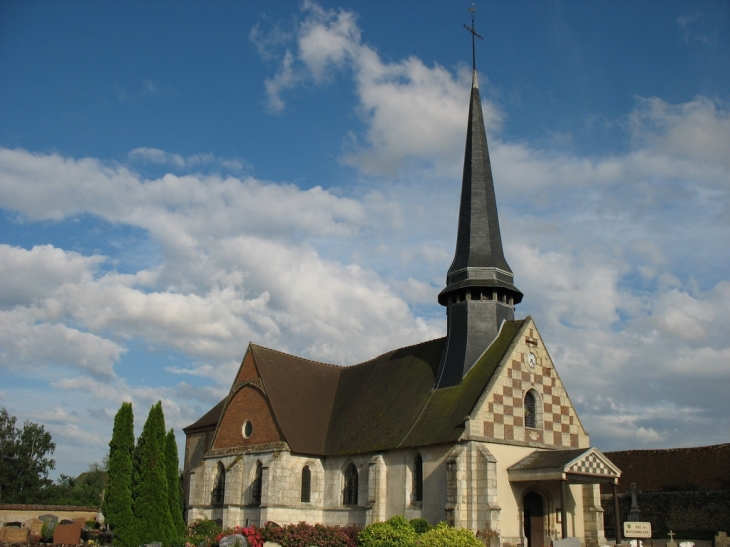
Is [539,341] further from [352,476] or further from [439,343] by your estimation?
[352,476]

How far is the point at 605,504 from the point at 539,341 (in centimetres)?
1184

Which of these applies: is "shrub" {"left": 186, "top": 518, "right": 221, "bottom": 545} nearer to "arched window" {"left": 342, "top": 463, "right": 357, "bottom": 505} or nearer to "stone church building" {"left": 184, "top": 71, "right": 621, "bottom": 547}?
"stone church building" {"left": 184, "top": 71, "right": 621, "bottom": 547}

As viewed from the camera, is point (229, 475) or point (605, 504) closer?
point (229, 475)

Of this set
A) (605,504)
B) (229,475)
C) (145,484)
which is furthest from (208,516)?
(605,504)

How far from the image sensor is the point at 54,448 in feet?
207

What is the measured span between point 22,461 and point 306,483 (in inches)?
1606

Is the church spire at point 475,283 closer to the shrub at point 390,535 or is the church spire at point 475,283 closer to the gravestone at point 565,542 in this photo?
the shrub at point 390,535

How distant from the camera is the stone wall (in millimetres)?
28812

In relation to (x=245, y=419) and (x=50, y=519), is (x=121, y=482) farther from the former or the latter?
Answer: (x=50, y=519)

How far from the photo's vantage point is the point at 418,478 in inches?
1009

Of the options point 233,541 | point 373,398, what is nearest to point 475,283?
point 373,398

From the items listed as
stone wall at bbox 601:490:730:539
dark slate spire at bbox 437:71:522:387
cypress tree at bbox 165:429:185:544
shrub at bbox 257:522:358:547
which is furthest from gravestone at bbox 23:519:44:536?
stone wall at bbox 601:490:730:539

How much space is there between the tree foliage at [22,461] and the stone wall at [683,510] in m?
48.9

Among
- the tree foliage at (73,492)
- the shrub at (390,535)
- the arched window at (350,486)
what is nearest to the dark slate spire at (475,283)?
the arched window at (350,486)
